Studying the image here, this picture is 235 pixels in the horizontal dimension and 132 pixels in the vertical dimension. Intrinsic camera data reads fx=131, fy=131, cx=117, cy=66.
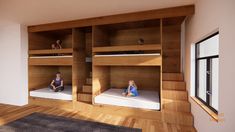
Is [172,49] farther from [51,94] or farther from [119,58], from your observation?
[51,94]

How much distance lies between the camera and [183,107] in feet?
8.36

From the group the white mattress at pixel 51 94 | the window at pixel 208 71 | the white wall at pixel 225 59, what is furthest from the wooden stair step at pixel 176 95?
the white mattress at pixel 51 94

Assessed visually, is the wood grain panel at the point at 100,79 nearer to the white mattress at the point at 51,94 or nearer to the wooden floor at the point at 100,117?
the wooden floor at the point at 100,117

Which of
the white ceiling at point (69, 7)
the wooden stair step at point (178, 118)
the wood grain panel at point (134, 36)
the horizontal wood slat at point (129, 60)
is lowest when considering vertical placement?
the wooden stair step at point (178, 118)

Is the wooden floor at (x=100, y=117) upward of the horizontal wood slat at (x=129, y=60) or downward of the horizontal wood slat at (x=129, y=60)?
downward

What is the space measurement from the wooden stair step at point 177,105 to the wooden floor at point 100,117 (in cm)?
29

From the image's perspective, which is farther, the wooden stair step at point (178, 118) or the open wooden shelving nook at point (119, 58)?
the open wooden shelving nook at point (119, 58)

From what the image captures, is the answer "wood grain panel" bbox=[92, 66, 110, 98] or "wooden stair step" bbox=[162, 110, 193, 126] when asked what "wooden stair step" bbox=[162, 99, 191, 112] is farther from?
"wood grain panel" bbox=[92, 66, 110, 98]

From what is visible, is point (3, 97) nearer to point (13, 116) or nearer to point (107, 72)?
point (13, 116)

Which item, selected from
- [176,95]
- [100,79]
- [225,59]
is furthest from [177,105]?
[100,79]

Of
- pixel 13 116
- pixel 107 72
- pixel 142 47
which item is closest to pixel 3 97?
pixel 13 116

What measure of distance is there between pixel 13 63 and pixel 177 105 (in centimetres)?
416

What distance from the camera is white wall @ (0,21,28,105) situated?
3420mm

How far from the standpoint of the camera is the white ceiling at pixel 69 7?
223 centimetres
